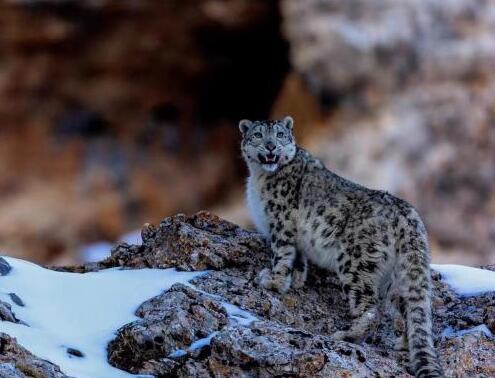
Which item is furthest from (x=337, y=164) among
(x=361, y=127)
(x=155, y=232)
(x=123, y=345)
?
(x=123, y=345)

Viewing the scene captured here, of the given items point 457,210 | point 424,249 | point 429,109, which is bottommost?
point 424,249

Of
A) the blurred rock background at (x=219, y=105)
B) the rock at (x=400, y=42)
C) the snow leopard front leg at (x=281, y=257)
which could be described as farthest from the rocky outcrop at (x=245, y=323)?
the rock at (x=400, y=42)

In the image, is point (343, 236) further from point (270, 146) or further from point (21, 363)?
point (21, 363)

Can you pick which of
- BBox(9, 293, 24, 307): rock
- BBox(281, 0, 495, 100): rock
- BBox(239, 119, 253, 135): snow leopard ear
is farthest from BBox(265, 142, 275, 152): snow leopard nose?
BBox(281, 0, 495, 100): rock

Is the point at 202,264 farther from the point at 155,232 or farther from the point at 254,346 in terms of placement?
the point at 254,346

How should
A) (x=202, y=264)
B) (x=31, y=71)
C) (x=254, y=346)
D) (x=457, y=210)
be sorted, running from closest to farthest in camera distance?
(x=254, y=346), (x=202, y=264), (x=457, y=210), (x=31, y=71)

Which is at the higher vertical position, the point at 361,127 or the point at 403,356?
the point at 361,127

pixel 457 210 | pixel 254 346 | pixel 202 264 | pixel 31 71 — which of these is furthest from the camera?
pixel 31 71

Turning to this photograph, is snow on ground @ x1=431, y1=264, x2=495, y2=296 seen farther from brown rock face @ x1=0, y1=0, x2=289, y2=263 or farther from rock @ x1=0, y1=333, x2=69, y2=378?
brown rock face @ x1=0, y1=0, x2=289, y2=263

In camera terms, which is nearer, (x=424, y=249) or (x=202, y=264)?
(x=424, y=249)
